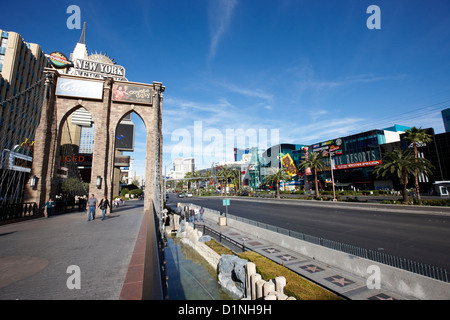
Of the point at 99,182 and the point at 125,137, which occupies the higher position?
the point at 125,137

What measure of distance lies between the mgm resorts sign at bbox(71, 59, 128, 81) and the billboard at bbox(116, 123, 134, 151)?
1565 centimetres

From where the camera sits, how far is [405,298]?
8.36 meters

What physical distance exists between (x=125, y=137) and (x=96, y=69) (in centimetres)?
1652

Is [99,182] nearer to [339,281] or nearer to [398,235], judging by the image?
[339,281]

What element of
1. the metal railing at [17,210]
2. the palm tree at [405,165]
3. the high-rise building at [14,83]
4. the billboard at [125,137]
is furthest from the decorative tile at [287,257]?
the high-rise building at [14,83]

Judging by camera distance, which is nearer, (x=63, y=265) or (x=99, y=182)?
(x=63, y=265)

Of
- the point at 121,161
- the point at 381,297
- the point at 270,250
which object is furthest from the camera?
the point at 121,161

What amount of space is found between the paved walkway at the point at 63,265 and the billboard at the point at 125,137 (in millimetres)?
33106

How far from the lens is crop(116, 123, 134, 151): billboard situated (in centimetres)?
3950

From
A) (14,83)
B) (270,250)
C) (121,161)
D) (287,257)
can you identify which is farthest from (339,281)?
(14,83)

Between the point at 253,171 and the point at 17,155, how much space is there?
101 metres

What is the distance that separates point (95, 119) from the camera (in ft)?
66.5
